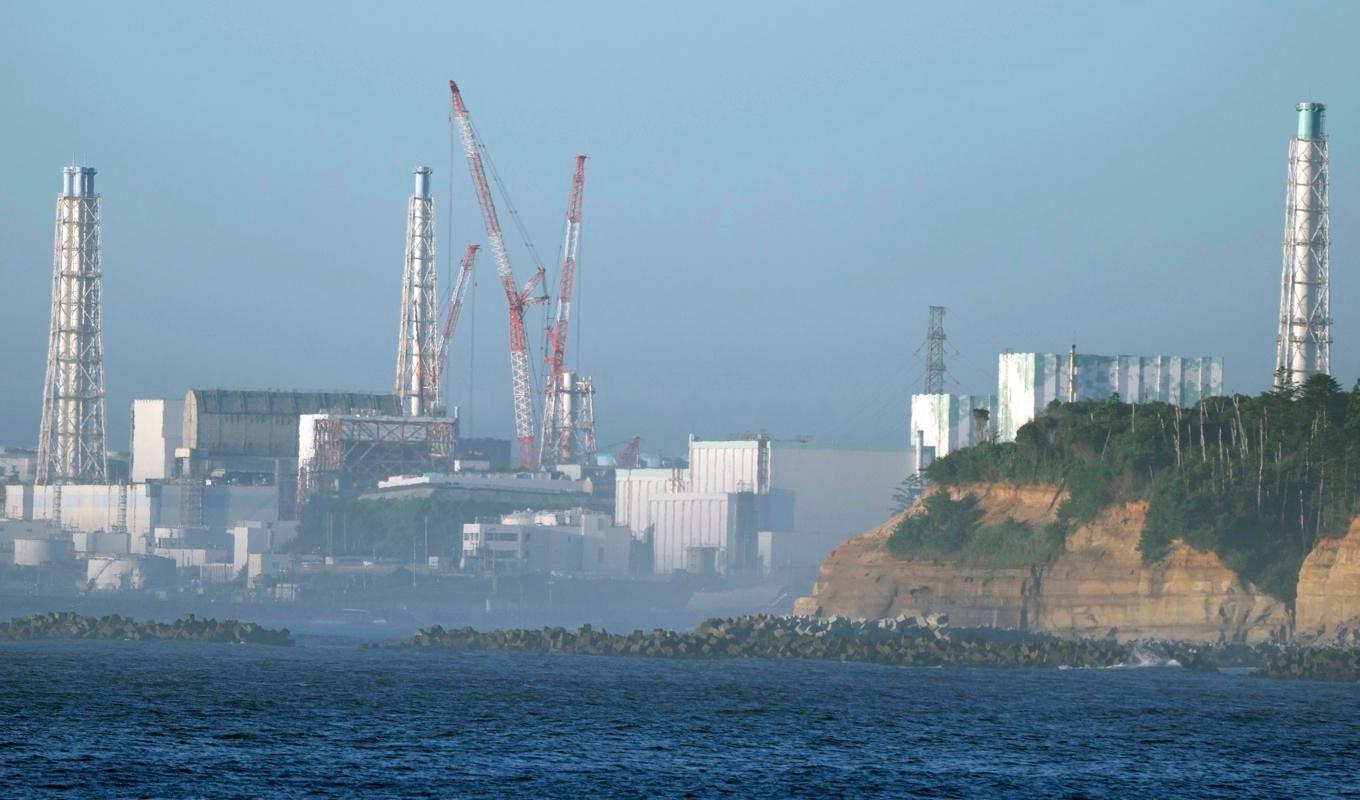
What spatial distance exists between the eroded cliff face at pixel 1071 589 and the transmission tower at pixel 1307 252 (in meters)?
24.0

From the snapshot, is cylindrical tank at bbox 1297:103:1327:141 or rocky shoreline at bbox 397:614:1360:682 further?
cylindrical tank at bbox 1297:103:1327:141

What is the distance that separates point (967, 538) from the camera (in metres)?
150

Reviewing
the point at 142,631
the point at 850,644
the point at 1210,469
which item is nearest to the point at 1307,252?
the point at 1210,469

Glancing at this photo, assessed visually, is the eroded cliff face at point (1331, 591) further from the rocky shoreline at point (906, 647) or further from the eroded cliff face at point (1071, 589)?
the rocky shoreline at point (906, 647)

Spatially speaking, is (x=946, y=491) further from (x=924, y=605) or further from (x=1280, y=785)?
(x=1280, y=785)

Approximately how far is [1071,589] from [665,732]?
57288 mm

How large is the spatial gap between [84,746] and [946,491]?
8840cm

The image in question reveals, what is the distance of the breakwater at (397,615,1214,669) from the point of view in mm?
122312

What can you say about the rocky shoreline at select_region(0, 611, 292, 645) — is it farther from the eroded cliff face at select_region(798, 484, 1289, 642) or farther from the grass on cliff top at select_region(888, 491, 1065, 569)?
the grass on cliff top at select_region(888, 491, 1065, 569)

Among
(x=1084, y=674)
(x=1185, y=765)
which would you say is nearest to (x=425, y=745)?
(x=1185, y=765)

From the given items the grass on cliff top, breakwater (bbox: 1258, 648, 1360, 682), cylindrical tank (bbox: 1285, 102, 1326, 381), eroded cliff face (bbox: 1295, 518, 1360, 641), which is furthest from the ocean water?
cylindrical tank (bbox: 1285, 102, 1326, 381)

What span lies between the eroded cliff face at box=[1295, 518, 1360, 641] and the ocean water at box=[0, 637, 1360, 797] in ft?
28.3

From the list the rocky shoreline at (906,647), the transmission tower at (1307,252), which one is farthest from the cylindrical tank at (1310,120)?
the rocky shoreline at (906,647)

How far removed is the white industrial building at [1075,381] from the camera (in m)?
195
